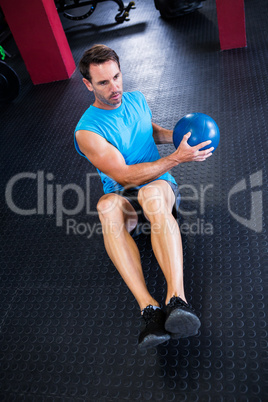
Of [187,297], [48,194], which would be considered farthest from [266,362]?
[48,194]

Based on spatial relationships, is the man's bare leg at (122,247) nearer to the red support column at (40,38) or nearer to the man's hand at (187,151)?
the man's hand at (187,151)

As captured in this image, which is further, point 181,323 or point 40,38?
point 40,38

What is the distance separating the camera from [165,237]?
1.42 meters

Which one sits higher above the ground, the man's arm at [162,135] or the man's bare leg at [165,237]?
the man's arm at [162,135]

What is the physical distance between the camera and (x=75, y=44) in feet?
16.0

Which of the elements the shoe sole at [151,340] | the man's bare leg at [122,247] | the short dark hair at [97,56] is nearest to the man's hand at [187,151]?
the man's bare leg at [122,247]

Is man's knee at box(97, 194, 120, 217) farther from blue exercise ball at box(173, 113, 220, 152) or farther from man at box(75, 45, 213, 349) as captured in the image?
blue exercise ball at box(173, 113, 220, 152)

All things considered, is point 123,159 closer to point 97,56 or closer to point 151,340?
point 97,56

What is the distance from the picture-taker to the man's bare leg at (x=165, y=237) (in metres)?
1.38

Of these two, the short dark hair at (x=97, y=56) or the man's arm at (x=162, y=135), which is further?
the man's arm at (x=162, y=135)

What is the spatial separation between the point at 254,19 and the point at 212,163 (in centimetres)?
262

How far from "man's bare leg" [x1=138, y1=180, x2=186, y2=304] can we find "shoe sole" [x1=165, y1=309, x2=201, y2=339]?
10 centimetres

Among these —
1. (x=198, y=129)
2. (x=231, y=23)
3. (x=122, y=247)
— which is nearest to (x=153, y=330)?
(x=122, y=247)

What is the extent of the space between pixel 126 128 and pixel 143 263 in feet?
2.21
